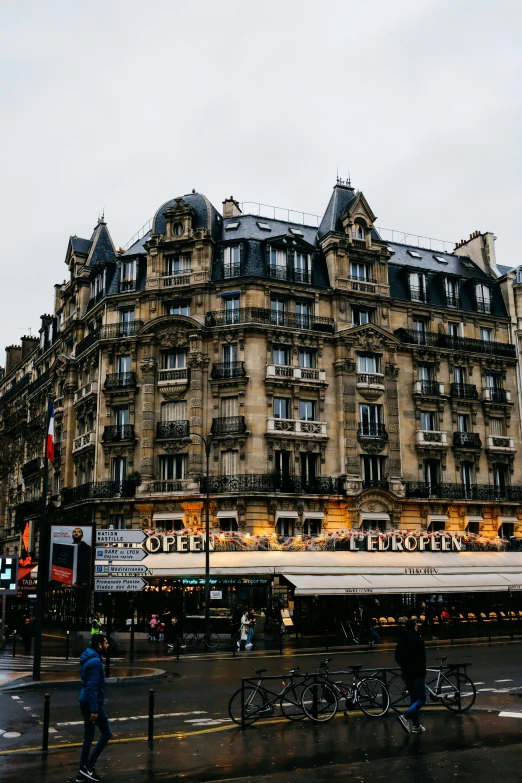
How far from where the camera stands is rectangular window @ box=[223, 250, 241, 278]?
41.5 meters

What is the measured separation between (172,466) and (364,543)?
32.7ft

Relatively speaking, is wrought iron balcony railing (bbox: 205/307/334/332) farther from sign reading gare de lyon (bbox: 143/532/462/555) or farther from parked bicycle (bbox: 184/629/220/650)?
parked bicycle (bbox: 184/629/220/650)

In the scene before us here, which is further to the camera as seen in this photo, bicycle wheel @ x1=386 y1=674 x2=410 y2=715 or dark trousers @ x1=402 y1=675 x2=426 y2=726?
bicycle wheel @ x1=386 y1=674 x2=410 y2=715

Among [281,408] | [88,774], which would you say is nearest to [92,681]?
[88,774]

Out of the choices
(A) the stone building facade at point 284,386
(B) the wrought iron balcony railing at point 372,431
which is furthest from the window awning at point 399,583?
(B) the wrought iron balcony railing at point 372,431

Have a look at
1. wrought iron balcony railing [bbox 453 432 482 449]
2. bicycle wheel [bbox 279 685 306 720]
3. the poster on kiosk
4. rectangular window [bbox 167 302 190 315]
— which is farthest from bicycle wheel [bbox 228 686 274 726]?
wrought iron balcony railing [bbox 453 432 482 449]

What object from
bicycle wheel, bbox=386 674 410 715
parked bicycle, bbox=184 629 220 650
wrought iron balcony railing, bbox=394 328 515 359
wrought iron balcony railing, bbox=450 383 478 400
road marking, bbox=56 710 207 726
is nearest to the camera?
road marking, bbox=56 710 207 726

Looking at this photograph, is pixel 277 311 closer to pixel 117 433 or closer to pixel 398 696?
pixel 117 433

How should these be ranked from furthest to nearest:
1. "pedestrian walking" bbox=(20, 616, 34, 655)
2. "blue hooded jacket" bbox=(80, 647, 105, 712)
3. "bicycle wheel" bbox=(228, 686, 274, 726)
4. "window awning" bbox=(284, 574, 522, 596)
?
"window awning" bbox=(284, 574, 522, 596) < "pedestrian walking" bbox=(20, 616, 34, 655) < "bicycle wheel" bbox=(228, 686, 274, 726) < "blue hooded jacket" bbox=(80, 647, 105, 712)

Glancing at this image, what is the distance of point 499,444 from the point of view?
44.6 metres

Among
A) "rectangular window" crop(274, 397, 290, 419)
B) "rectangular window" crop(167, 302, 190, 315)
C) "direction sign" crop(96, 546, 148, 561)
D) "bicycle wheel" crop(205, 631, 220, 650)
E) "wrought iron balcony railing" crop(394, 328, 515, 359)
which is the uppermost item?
"rectangular window" crop(167, 302, 190, 315)

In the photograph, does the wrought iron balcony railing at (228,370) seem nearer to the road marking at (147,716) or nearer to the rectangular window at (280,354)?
the rectangular window at (280,354)

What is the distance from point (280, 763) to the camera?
10.6 m

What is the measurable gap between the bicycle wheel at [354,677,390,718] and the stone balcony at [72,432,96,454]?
29475 millimetres
